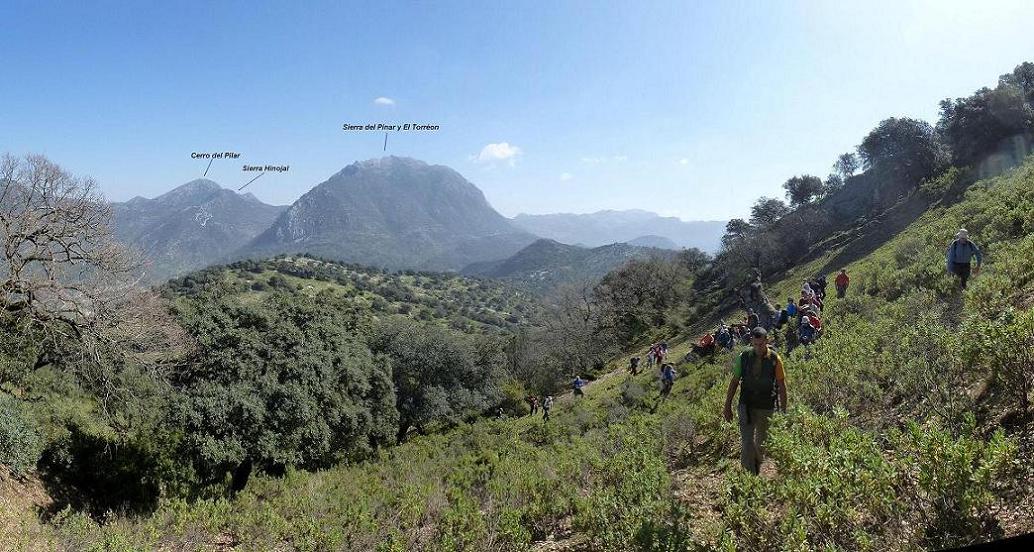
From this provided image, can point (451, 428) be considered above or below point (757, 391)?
below

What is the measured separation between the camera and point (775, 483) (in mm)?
5109

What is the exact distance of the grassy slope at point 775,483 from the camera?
4000mm

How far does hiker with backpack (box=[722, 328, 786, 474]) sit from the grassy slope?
0.87 ft

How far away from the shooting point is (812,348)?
10633 millimetres

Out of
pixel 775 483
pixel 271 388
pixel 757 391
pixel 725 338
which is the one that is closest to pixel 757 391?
pixel 757 391

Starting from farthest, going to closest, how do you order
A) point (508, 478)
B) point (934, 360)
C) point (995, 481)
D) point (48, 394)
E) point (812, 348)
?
point (48, 394)
point (812, 348)
point (508, 478)
point (934, 360)
point (995, 481)

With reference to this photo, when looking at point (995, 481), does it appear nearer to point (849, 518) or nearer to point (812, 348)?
point (849, 518)

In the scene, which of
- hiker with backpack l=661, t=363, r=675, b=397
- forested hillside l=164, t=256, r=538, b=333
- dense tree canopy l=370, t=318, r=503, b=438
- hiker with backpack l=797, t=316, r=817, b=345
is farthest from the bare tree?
forested hillside l=164, t=256, r=538, b=333

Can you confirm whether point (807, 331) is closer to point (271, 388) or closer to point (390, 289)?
point (271, 388)

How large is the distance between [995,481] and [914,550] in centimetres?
99

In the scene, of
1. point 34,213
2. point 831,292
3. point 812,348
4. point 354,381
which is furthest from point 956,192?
point 34,213

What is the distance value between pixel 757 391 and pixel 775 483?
1205 mm

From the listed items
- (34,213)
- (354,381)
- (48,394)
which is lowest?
(354,381)

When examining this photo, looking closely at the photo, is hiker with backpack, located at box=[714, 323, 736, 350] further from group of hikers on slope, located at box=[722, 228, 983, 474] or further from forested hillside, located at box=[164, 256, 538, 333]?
forested hillside, located at box=[164, 256, 538, 333]
